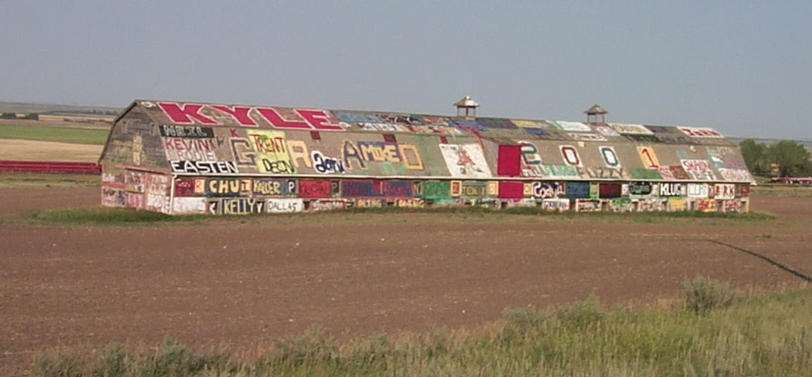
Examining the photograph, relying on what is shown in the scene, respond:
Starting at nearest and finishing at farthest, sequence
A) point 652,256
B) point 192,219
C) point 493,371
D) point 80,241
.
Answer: point 493,371 < point 80,241 < point 652,256 < point 192,219

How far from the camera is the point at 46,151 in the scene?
91938mm

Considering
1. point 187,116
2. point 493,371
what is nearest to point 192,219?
point 187,116

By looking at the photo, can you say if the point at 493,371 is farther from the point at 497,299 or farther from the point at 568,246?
the point at 568,246

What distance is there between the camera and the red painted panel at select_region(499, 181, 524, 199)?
4312 cm

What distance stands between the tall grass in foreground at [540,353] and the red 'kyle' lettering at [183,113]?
83.0 feet

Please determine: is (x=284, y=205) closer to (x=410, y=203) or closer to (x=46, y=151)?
(x=410, y=203)

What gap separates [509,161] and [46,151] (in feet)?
200

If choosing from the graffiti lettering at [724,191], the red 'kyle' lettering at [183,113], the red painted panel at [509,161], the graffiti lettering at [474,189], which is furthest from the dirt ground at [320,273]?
the graffiti lettering at [724,191]

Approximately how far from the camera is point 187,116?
38.1m

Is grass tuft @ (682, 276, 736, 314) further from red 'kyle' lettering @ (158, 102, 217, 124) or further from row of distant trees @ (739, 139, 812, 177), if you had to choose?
row of distant trees @ (739, 139, 812, 177)

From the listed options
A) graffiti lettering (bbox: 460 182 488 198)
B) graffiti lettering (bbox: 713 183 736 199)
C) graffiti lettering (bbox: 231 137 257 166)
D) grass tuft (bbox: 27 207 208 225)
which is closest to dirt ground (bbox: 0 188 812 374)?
grass tuft (bbox: 27 207 208 225)

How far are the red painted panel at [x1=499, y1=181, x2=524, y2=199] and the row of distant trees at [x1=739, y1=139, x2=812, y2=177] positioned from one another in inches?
2837

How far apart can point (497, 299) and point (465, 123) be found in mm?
27629

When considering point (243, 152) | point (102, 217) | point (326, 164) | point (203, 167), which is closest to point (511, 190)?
point (326, 164)
